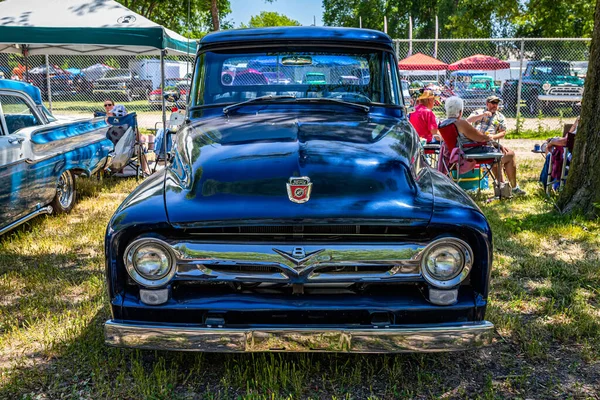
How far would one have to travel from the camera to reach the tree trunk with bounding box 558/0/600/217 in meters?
6.09

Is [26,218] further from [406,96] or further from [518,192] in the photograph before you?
[518,192]

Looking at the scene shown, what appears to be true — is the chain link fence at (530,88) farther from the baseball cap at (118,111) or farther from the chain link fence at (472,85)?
the baseball cap at (118,111)

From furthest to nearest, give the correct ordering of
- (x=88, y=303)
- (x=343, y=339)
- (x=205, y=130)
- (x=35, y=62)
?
(x=35, y=62), (x=88, y=303), (x=205, y=130), (x=343, y=339)

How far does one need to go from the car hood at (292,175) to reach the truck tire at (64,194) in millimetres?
3859

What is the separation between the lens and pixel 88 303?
4277mm

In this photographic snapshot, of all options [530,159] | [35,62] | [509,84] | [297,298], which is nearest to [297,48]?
[297,298]

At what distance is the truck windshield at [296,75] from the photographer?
170 inches

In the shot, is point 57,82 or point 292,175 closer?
point 292,175

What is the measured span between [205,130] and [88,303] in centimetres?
161

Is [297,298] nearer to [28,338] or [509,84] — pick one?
[28,338]

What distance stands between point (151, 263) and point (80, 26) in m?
Answer: 8.79

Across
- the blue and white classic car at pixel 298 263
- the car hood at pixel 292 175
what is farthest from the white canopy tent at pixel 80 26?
the blue and white classic car at pixel 298 263

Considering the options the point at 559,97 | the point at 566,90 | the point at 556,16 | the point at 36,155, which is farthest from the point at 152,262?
the point at 566,90

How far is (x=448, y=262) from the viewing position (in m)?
2.83
